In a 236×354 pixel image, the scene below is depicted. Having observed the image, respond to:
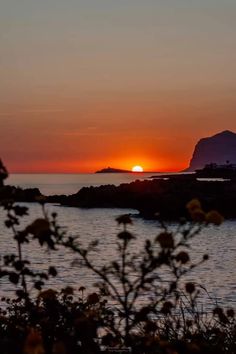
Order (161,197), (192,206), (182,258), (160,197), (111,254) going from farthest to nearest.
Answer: (160,197) → (161,197) → (111,254) → (182,258) → (192,206)

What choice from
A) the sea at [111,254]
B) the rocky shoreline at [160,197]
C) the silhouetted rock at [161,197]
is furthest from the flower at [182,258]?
the silhouetted rock at [161,197]

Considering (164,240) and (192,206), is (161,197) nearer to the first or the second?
(192,206)

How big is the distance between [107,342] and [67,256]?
1193 inches

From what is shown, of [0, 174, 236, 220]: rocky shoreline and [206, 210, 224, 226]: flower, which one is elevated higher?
[0, 174, 236, 220]: rocky shoreline

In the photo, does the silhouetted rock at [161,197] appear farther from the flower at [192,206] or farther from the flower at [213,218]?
the flower at [213,218]

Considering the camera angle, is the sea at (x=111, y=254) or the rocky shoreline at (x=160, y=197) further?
the rocky shoreline at (x=160, y=197)

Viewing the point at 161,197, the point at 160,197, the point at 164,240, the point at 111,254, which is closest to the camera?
the point at 164,240

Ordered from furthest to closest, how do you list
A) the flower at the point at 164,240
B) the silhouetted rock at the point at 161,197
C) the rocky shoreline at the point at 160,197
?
1. the silhouetted rock at the point at 161,197
2. the rocky shoreline at the point at 160,197
3. the flower at the point at 164,240

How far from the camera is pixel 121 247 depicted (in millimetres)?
4727

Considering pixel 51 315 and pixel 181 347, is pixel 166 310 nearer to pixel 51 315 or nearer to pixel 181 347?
pixel 181 347

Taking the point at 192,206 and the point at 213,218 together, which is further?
the point at 192,206

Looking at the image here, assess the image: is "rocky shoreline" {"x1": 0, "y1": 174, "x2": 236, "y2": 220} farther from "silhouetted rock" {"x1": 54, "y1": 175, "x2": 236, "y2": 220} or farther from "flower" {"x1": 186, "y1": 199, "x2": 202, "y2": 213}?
"flower" {"x1": 186, "y1": 199, "x2": 202, "y2": 213}

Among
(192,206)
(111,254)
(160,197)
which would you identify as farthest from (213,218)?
(160,197)

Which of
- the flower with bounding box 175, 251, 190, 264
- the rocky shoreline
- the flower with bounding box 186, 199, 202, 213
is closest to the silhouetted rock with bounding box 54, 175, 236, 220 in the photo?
the rocky shoreline
